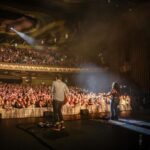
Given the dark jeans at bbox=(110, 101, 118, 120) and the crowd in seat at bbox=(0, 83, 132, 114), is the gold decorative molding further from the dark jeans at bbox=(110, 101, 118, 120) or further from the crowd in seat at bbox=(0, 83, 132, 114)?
the dark jeans at bbox=(110, 101, 118, 120)

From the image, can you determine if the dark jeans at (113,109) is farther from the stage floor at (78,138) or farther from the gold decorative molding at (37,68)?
the gold decorative molding at (37,68)

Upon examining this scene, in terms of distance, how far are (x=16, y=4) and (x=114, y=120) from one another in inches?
268

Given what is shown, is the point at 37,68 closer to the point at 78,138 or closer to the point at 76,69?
the point at 76,69

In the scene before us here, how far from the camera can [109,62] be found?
25.0 meters

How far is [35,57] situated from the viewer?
24.1 m

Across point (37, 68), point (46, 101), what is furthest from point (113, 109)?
point (37, 68)

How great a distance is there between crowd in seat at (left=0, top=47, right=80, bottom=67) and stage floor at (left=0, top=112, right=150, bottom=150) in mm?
12433

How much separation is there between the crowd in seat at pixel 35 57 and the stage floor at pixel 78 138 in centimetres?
1243

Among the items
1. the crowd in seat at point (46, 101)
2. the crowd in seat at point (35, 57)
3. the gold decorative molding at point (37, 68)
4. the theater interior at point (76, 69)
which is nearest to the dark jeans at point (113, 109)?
the theater interior at point (76, 69)

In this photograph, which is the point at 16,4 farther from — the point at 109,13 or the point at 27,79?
the point at 27,79

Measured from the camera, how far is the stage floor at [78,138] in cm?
686

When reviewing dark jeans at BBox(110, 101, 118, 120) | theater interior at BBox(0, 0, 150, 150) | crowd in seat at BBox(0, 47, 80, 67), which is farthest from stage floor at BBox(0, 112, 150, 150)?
crowd in seat at BBox(0, 47, 80, 67)

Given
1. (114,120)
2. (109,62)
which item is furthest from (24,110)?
(109,62)

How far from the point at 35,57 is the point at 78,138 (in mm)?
16882
